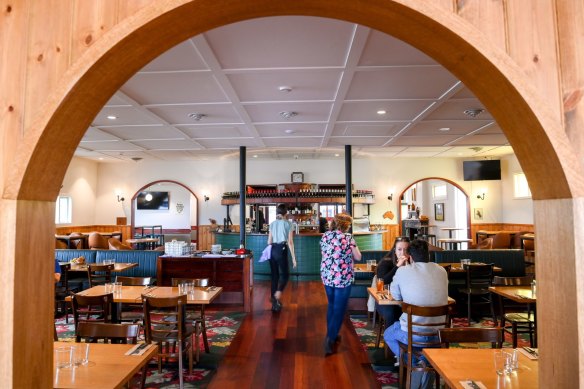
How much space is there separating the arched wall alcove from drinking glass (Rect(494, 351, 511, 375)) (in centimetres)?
104

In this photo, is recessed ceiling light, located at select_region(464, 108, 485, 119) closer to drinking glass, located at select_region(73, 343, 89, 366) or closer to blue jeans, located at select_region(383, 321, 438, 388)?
blue jeans, located at select_region(383, 321, 438, 388)

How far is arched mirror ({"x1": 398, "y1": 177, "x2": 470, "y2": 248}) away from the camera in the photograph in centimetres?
1397

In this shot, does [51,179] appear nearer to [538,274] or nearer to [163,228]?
[538,274]

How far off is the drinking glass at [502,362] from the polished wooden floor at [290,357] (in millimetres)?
1790

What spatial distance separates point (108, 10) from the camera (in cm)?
136

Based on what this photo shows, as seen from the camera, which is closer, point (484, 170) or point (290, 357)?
point (290, 357)

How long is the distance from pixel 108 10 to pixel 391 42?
292 cm

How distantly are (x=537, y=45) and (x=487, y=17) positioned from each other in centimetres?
19

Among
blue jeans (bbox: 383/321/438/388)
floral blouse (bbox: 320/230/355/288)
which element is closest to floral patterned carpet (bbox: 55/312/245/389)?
floral blouse (bbox: 320/230/355/288)

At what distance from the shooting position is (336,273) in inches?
183

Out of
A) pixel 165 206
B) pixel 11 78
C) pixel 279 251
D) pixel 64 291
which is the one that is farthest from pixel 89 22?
pixel 165 206

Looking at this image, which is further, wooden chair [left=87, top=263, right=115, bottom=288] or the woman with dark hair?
the woman with dark hair

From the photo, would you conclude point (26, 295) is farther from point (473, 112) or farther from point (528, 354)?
point (473, 112)

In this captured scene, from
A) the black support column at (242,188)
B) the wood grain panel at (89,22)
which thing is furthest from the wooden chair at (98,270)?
the wood grain panel at (89,22)
